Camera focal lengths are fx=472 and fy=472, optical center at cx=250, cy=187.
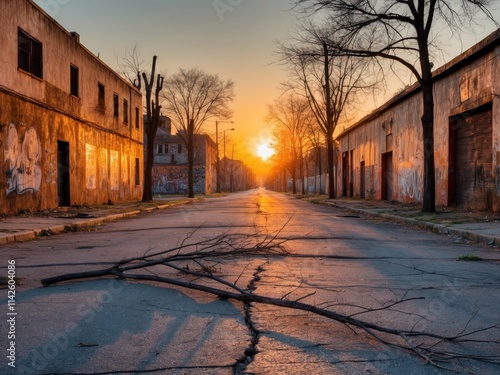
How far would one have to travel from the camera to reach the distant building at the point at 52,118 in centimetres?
1405

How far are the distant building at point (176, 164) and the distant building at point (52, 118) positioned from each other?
30576 mm

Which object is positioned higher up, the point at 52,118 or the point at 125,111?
the point at 125,111

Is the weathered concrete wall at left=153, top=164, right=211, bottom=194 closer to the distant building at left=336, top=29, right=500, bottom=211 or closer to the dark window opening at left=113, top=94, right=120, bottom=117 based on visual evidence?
the dark window opening at left=113, top=94, right=120, bottom=117

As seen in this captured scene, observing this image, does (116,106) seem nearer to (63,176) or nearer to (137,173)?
(137,173)

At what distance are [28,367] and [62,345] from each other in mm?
329

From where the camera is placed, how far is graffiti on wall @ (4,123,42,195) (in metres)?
14.0

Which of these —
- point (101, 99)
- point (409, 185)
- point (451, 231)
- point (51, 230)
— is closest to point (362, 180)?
point (409, 185)

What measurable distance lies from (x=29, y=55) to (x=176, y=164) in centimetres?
4155

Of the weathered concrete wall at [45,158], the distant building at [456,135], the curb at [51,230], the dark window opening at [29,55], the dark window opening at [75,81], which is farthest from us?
the dark window opening at [75,81]

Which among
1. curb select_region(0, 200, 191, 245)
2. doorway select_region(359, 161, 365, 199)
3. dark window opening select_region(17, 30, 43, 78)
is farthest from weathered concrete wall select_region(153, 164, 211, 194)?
curb select_region(0, 200, 191, 245)

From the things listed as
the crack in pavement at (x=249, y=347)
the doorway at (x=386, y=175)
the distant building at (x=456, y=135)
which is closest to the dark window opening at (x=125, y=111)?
the distant building at (x=456, y=135)

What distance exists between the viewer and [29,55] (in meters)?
15.7

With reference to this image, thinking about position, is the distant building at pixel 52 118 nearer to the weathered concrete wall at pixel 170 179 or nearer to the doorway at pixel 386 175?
the doorway at pixel 386 175

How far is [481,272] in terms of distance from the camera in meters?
5.62
